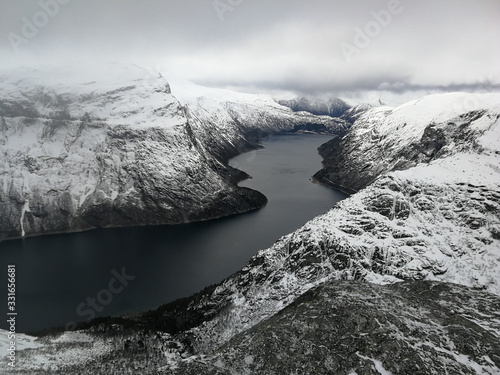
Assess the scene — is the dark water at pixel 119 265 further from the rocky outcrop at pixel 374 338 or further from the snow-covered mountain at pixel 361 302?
the rocky outcrop at pixel 374 338

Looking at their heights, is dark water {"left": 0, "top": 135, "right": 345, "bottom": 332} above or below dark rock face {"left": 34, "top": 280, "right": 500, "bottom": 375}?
below

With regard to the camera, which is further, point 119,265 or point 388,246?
point 119,265

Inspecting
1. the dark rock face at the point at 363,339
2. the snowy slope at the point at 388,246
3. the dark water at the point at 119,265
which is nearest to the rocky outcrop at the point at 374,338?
the dark rock face at the point at 363,339

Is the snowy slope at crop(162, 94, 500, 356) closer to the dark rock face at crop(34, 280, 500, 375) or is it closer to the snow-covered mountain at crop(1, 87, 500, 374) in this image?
the snow-covered mountain at crop(1, 87, 500, 374)

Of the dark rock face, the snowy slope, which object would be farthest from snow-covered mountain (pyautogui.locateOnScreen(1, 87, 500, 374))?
the snowy slope

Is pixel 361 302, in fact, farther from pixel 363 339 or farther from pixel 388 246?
pixel 388 246

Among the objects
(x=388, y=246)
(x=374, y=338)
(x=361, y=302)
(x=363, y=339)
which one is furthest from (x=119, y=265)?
(x=374, y=338)

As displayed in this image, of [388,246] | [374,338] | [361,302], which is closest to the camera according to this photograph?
[374,338]

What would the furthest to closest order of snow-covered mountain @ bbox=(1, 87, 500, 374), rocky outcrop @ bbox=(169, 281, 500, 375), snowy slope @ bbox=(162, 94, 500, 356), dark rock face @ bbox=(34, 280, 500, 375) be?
snowy slope @ bbox=(162, 94, 500, 356) → snow-covered mountain @ bbox=(1, 87, 500, 374) → dark rock face @ bbox=(34, 280, 500, 375) → rocky outcrop @ bbox=(169, 281, 500, 375)
